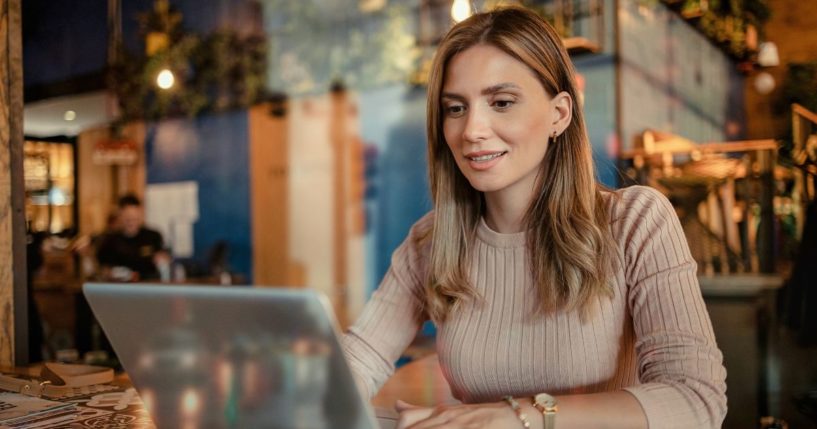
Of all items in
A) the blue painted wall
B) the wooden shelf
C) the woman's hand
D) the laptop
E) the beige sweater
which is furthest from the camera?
the blue painted wall

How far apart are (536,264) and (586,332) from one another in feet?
0.51

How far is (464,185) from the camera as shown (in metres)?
1.55

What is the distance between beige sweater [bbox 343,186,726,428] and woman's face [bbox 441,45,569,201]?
6.7 inches

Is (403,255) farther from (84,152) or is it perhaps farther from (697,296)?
(84,152)

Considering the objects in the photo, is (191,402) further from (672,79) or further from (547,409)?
(672,79)

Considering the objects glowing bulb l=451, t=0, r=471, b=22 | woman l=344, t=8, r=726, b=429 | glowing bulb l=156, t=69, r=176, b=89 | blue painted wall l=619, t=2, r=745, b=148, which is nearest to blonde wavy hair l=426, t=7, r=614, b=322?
woman l=344, t=8, r=726, b=429

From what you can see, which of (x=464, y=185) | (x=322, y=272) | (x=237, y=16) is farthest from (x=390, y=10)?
(x=464, y=185)

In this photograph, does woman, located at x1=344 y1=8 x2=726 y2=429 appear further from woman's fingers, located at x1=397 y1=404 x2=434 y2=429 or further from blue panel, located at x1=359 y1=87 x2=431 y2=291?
blue panel, located at x1=359 y1=87 x2=431 y2=291

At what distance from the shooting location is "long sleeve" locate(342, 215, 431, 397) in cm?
146

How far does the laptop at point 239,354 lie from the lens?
72 cm

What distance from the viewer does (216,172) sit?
6.77 meters

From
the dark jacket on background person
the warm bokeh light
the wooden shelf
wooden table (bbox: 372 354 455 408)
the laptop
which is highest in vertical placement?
the wooden shelf

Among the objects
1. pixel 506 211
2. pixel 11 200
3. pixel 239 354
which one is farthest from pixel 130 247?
pixel 239 354

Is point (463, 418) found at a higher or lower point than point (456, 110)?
lower
